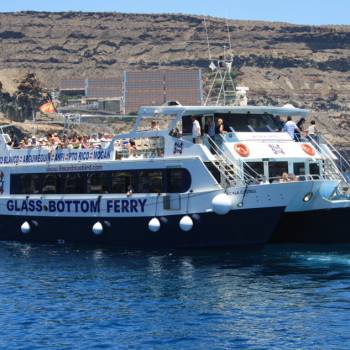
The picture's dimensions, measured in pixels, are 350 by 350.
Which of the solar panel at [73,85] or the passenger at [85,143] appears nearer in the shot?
the passenger at [85,143]

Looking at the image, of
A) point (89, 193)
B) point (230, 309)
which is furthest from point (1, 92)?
point (230, 309)

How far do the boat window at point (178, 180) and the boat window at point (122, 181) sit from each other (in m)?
1.40

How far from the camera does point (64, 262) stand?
25.2m

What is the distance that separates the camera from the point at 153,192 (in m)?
26.1

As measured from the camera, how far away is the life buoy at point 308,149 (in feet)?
86.9

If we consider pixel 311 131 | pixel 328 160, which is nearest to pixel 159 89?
pixel 311 131

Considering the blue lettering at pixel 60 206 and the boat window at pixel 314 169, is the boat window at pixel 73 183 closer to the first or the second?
the blue lettering at pixel 60 206

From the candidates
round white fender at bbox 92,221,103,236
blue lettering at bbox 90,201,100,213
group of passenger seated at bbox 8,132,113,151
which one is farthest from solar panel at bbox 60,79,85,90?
round white fender at bbox 92,221,103,236

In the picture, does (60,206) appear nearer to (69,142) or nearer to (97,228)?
(97,228)

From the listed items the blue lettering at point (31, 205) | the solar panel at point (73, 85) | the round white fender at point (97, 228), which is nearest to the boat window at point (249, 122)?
the round white fender at point (97, 228)

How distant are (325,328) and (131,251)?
423 inches

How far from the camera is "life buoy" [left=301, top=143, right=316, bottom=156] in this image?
26.5 meters

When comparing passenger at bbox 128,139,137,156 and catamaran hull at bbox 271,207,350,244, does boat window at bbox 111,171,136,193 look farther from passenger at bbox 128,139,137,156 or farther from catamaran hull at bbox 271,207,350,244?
catamaran hull at bbox 271,207,350,244

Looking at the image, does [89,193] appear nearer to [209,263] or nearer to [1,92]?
[209,263]
